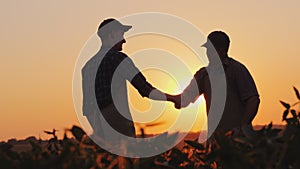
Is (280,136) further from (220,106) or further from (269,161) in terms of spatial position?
(220,106)

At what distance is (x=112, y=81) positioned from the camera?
26.0 ft

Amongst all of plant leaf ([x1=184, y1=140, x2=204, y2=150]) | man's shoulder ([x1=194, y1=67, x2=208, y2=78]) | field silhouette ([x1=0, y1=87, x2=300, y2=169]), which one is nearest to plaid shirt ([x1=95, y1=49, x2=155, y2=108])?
man's shoulder ([x1=194, y1=67, x2=208, y2=78])

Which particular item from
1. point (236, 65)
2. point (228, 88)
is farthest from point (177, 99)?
point (236, 65)

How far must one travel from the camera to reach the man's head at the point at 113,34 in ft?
26.9

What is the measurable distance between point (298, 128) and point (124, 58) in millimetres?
5122

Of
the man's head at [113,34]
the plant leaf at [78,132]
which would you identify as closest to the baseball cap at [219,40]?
the man's head at [113,34]

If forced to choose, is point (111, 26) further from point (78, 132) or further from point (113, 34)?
point (78, 132)

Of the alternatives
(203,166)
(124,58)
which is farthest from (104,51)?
(203,166)

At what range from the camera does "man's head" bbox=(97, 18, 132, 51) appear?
8208mm

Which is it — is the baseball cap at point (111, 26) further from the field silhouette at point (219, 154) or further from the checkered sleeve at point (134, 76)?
the field silhouette at point (219, 154)

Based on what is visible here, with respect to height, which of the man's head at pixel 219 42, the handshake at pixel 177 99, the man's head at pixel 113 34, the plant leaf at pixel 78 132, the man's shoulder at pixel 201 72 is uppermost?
the man's head at pixel 113 34

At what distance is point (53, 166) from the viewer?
2.88m

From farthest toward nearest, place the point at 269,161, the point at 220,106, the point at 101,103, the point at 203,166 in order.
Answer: the point at 220,106 → the point at 101,103 → the point at 203,166 → the point at 269,161

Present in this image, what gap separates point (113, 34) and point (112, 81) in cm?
69
